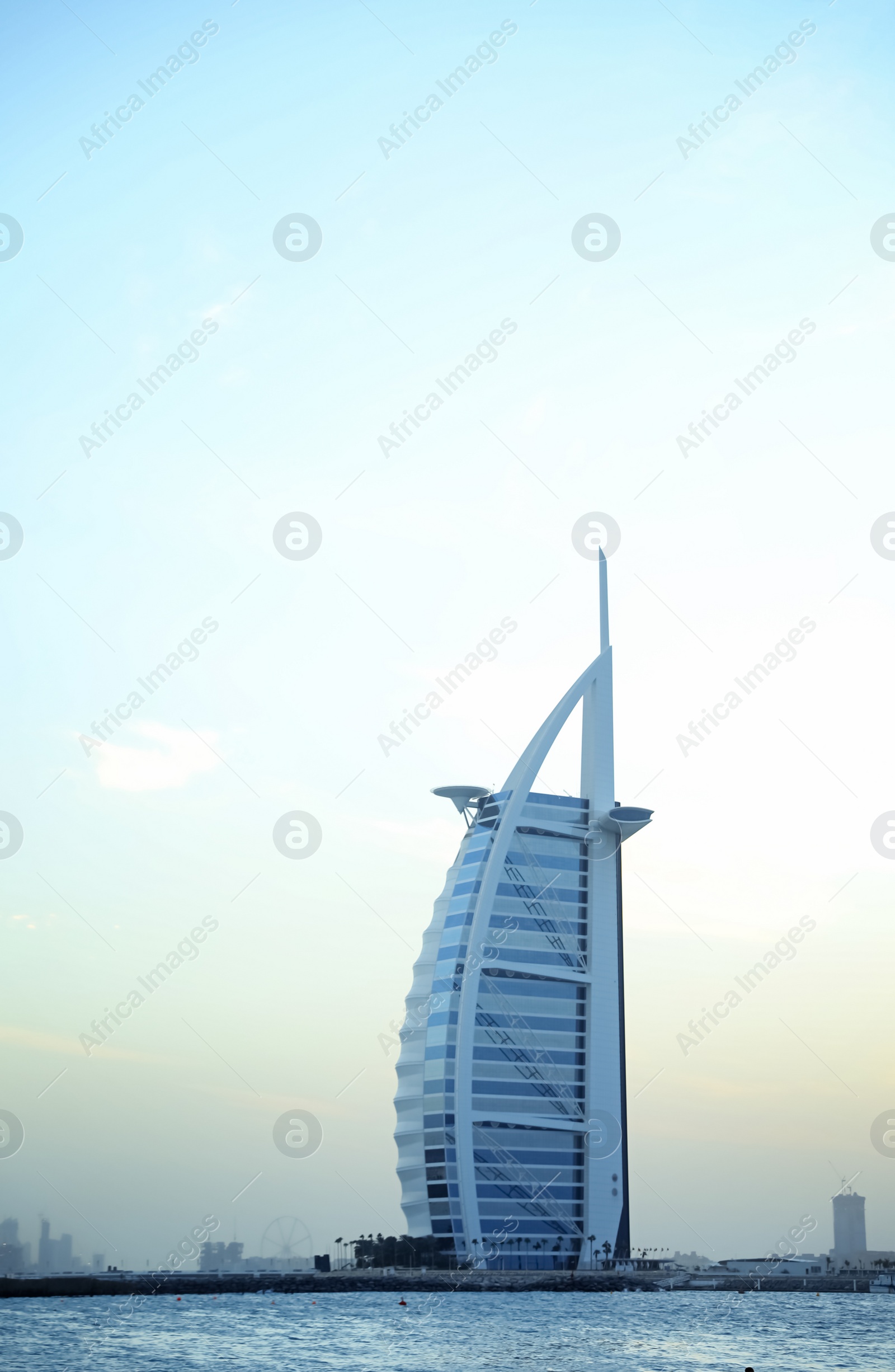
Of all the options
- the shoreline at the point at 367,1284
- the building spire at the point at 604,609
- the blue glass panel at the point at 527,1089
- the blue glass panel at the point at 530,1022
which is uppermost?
the building spire at the point at 604,609

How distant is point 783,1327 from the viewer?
302 ft

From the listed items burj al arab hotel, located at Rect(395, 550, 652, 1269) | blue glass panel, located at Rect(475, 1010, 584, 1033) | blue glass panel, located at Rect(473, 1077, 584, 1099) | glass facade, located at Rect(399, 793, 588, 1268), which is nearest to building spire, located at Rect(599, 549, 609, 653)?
burj al arab hotel, located at Rect(395, 550, 652, 1269)

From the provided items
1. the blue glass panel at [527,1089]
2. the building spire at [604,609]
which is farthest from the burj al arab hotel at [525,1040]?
the building spire at [604,609]

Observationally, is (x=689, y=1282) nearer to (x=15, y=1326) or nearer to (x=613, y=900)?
(x=613, y=900)

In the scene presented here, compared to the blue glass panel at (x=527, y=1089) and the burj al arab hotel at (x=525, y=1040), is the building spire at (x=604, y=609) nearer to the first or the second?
the burj al arab hotel at (x=525, y=1040)

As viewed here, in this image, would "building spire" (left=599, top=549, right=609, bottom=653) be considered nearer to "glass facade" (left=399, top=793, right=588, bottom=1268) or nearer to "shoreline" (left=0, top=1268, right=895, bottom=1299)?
"glass facade" (left=399, top=793, right=588, bottom=1268)

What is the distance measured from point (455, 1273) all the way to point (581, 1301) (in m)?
15.4

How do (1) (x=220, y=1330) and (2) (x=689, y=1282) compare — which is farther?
(2) (x=689, y=1282)

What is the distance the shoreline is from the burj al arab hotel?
3521mm

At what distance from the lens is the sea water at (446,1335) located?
66500 millimetres

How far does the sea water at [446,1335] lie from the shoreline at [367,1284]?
198cm

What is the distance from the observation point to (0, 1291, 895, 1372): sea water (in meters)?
66.5

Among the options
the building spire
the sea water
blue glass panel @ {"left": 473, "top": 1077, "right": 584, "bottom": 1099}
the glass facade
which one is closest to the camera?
the sea water

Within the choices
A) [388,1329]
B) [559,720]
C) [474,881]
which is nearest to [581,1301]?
[388,1329]
